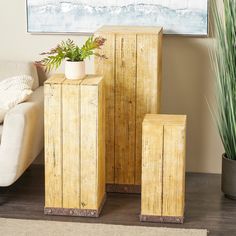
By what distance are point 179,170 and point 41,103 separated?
95cm

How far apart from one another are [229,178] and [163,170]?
0.54 metres

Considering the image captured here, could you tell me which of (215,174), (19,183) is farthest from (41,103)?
(215,174)

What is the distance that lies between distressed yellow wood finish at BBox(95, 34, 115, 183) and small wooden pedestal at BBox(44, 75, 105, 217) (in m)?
0.22

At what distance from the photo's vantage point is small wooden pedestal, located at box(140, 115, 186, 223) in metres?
3.61

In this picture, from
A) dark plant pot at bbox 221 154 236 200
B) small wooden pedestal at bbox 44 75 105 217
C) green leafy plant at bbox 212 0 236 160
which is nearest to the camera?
small wooden pedestal at bbox 44 75 105 217

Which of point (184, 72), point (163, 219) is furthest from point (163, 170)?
point (184, 72)

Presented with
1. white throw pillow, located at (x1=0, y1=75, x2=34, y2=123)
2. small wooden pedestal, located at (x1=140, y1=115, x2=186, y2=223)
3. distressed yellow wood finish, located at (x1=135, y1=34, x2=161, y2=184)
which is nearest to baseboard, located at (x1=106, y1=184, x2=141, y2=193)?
distressed yellow wood finish, located at (x1=135, y1=34, x2=161, y2=184)

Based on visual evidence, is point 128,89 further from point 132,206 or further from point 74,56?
point 132,206

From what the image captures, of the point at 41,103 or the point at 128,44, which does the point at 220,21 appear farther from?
the point at 41,103

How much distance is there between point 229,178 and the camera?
3988mm

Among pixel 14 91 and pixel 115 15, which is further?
pixel 115 15

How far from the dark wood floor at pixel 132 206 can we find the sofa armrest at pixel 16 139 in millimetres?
221

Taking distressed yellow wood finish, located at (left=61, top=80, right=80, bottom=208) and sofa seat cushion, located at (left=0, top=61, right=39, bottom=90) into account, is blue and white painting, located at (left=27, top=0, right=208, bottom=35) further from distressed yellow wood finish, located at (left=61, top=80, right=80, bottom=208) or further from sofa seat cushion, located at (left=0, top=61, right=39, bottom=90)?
distressed yellow wood finish, located at (left=61, top=80, right=80, bottom=208)

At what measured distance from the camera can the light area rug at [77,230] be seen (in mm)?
3518
